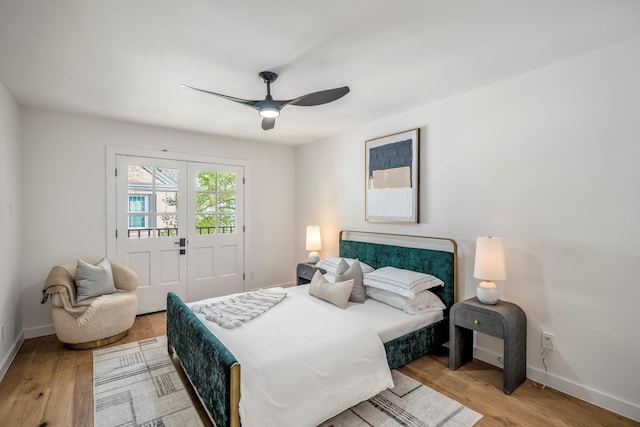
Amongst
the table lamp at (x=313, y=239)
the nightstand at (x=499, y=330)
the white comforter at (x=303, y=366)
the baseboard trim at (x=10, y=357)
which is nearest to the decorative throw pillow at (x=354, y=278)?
the white comforter at (x=303, y=366)

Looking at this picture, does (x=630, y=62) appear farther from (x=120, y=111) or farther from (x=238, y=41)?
(x=120, y=111)

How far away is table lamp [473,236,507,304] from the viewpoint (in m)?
2.46

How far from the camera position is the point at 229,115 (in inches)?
142

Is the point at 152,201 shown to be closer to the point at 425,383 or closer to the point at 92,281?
the point at 92,281

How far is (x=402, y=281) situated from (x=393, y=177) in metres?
1.25

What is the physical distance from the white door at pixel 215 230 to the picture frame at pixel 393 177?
2.09 metres

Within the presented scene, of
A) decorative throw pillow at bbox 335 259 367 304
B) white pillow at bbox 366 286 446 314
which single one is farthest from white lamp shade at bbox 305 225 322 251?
white pillow at bbox 366 286 446 314

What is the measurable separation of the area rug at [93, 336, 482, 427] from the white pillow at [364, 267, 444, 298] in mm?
696

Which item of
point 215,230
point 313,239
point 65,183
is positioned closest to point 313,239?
point 313,239

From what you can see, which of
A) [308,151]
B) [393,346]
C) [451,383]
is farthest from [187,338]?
[308,151]

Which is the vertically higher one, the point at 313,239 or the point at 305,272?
the point at 313,239

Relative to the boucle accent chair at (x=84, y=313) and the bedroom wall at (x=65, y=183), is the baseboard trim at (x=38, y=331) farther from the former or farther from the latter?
the boucle accent chair at (x=84, y=313)

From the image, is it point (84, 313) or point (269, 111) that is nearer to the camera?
point (269, 111)

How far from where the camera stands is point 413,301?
9.23 feet
